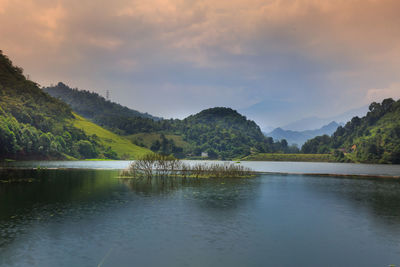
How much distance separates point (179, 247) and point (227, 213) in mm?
12293

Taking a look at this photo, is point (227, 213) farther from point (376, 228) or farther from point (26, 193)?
point (26, 193)

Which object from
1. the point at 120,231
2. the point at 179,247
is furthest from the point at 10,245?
the point at 179,247

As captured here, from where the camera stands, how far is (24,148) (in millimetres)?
182500

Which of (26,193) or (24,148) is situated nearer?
(26,193)

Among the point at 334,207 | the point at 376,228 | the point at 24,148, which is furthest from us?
the point at 24,148

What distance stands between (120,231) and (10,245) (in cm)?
763

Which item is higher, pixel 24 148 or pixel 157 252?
pixel 24 148

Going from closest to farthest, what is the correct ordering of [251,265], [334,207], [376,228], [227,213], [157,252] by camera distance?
[251,265], [157,252], [376,228], [227,213], [334,207]

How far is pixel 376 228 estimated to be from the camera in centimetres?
2836

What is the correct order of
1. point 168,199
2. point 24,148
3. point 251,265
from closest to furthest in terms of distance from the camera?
point 251,265 < point 168,199 < point 24,148

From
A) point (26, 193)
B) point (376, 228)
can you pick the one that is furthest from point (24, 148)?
point (376, 228)

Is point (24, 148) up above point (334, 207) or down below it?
above

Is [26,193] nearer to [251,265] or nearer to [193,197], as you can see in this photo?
[193,197]

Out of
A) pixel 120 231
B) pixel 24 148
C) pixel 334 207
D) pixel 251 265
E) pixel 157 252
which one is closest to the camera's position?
pixel 251 265
